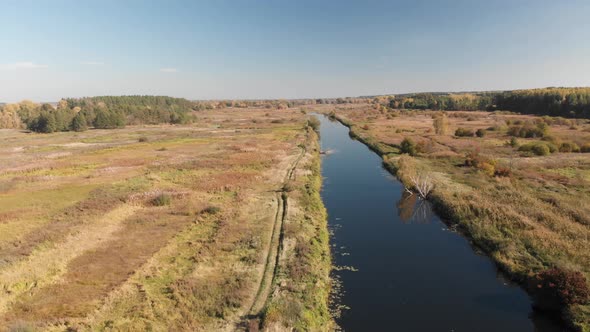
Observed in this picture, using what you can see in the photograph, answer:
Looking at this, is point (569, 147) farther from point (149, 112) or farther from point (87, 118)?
point (87, 118)

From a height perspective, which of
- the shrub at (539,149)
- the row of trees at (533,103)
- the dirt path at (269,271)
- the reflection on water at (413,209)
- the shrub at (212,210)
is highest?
the row of trees at (533,103)

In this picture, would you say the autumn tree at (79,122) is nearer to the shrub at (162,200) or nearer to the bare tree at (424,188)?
the shrub at (162,200)

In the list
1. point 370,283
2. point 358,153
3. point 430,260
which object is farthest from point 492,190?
point 358,153

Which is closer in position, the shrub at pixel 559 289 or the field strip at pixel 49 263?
the shrub at pixel 559 289

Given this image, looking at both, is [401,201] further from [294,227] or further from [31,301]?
[31,301]

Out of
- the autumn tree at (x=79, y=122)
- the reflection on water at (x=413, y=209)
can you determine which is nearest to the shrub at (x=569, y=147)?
the reflection on water at (x=413, y=209)
